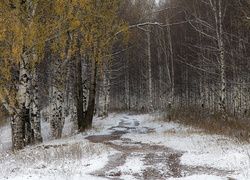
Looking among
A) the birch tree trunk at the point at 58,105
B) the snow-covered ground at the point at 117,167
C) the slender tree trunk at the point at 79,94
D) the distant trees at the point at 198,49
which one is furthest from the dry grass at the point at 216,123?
the birch tree trunk at the point at 58,105

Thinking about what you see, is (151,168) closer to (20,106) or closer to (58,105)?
(20,106)

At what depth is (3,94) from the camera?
9.78 m

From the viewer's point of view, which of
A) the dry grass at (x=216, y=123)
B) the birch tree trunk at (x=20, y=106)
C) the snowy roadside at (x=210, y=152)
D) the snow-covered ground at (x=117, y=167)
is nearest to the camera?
the snow-covered ground at (x=117, y=167)

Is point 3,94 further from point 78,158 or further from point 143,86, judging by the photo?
point 143,86

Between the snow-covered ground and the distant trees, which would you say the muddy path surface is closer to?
the snow-covered ground

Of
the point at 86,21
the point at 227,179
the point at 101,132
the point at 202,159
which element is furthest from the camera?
the point at 101,132

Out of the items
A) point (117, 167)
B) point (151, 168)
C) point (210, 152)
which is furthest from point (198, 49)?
point (117, 167)

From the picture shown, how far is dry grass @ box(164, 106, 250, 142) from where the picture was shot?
982cm

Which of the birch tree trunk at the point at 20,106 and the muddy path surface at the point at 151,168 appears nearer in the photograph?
the muddy path surface at the point at 151,168

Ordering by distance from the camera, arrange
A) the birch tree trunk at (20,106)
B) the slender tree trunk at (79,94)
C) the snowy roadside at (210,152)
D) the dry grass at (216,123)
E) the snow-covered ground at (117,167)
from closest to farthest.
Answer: the snow-covered ground at (117,167) < the snowy roadside at (210,152) < the birch tree trunk at (20,106) < the dry grass at (216,123) < the slender tree trunk at (79,94)

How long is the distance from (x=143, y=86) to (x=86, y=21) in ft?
84.7

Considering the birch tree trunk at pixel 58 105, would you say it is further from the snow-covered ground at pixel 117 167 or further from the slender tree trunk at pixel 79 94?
the snow-covered ground at pixel 117 167

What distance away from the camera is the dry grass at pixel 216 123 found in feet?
32.2

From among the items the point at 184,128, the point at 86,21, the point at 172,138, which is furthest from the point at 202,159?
the point at 86,21
